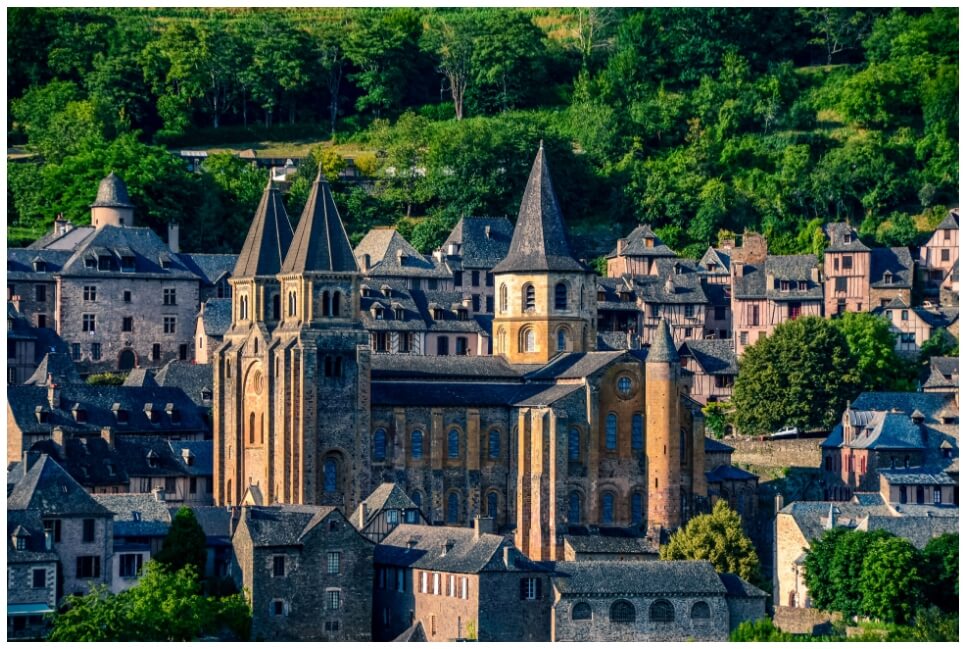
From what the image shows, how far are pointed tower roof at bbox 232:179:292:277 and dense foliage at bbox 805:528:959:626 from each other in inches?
965

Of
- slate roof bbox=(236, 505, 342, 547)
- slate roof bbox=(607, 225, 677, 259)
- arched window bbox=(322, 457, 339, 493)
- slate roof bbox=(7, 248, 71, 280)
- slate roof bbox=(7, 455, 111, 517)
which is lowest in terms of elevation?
slate roof bbox=(236, 505, 342, 547)

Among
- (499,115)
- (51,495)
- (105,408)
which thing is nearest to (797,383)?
(105,408)

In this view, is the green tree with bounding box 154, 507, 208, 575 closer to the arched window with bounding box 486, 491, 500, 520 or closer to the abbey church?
the abbey church

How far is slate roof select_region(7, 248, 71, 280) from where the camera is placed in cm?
12400

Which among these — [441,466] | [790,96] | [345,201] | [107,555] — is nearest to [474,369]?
[441,466]

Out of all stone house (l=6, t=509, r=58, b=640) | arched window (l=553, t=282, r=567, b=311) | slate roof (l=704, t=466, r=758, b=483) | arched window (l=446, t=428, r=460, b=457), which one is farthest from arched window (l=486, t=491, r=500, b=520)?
stone house (l=6, t=509, r=58, b=640)

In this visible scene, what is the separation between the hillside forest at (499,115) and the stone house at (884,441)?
84.6 feet

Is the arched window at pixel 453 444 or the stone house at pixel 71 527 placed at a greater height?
the arched window at pixel 453 444

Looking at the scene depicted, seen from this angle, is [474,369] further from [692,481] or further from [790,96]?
[790,96]

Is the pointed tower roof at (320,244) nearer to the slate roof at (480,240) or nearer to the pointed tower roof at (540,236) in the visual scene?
the pointed tower roof at (540,236)

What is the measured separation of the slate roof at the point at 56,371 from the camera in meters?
113

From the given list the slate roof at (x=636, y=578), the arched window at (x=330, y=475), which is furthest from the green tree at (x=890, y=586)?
the arched window at (x=330, y=475)

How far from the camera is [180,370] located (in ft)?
378

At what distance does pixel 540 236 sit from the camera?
111875 millimetres
